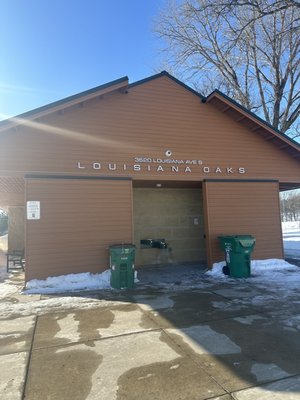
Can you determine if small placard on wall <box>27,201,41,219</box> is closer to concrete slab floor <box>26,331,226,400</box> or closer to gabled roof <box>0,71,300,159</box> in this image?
gabled roof <box>0,71,300,159</box>

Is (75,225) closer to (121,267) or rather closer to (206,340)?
(121,267)

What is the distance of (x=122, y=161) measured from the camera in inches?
396

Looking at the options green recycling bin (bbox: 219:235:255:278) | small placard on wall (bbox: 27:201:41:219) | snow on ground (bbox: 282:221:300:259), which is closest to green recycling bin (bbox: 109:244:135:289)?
small placard on wall (bbox: 27:201:41:219)

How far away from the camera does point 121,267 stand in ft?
28.3

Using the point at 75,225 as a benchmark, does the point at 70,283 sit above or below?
below

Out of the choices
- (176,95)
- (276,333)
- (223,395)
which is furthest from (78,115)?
(223,395)

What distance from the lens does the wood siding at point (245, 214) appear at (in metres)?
10.9

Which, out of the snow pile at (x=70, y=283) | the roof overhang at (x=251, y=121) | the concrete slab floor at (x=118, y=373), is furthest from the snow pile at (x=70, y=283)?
the roof overhang at (x=251, y=121)

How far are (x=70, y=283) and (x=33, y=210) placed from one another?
226 cm

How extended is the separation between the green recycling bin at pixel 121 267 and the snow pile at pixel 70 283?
1.22ft

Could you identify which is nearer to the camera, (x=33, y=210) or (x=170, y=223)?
(x=33, y=210)

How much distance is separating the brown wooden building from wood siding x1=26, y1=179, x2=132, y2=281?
0.03m

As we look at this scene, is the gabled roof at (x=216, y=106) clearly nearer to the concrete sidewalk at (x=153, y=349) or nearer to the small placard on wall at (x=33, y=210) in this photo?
the small placard on wall at (x=33, y=210)

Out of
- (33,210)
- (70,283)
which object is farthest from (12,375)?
(33,210)
